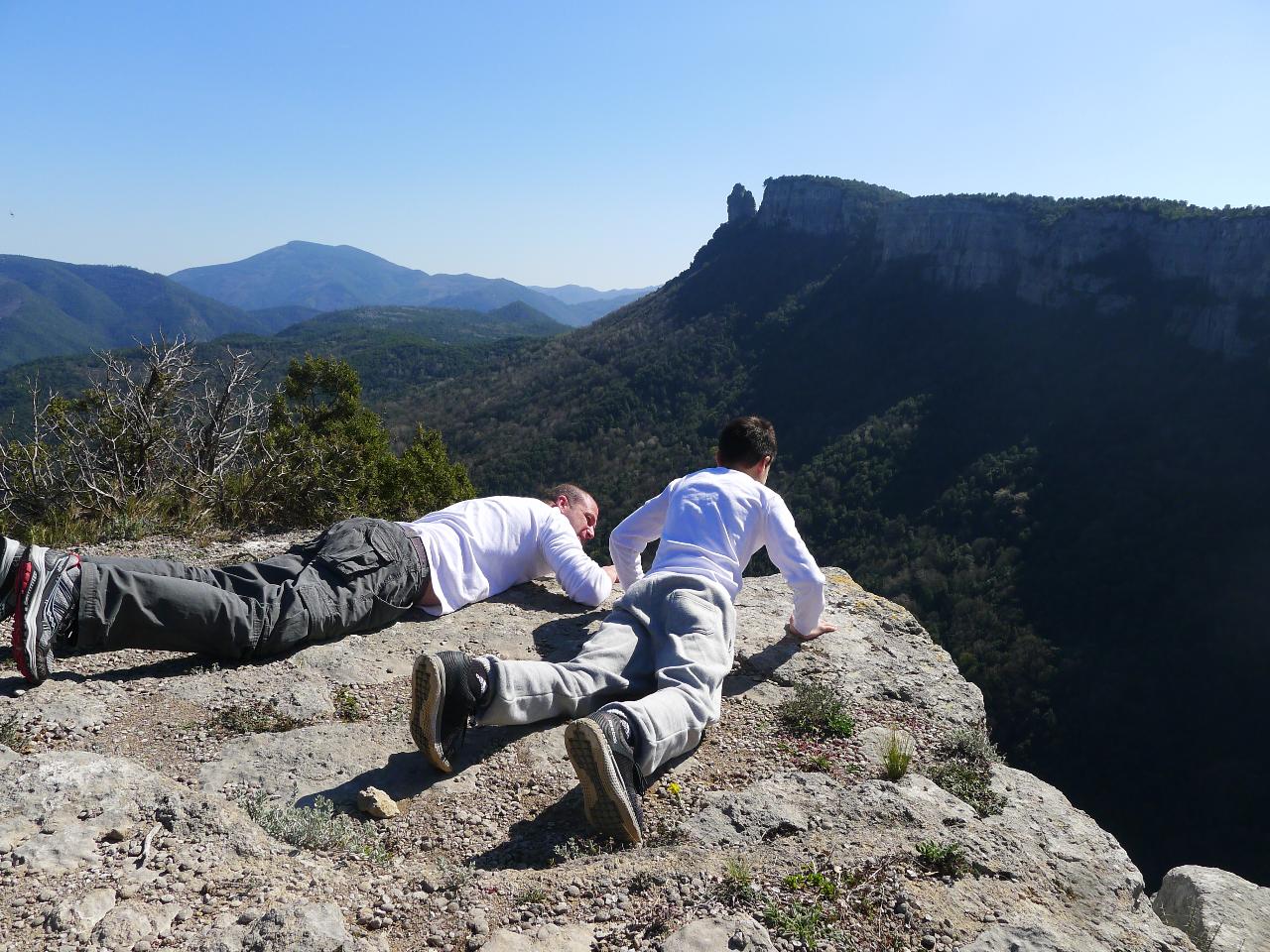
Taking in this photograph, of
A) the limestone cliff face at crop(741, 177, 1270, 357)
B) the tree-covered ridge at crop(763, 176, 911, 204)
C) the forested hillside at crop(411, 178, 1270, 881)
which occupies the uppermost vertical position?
the tree-covered ridge at crop(763, 176, 911, 204)

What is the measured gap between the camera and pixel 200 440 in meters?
8.95

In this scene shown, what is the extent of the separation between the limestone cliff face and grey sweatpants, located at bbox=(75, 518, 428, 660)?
149 feet

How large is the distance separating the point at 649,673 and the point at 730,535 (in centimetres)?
90

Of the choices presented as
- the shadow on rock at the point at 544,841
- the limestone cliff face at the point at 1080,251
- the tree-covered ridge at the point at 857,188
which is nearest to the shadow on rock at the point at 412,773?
the shadow on rock at the point at 544,841

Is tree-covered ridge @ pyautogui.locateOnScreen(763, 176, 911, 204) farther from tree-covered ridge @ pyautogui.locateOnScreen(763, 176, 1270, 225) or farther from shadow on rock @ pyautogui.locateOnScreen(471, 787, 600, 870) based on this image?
shadow on rock @ pyautogui.locateOnScreen(471, 787, 600, 870)

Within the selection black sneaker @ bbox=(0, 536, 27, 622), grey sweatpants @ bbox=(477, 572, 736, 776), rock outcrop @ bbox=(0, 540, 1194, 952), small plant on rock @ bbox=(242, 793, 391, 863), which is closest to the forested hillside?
rock outcrop @ bbox=(0, 540, 1194, 952)

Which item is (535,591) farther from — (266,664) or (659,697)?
(659,697)

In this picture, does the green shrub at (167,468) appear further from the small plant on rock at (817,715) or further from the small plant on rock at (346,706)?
the small plant on rock at (817,715)

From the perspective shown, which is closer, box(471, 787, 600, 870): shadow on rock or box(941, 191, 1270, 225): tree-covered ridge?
box(471, 787, 600, 870): shadow on rock

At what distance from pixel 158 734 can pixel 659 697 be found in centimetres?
219

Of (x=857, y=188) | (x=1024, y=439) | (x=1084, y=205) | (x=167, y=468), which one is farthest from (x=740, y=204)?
(x=167, y=468)

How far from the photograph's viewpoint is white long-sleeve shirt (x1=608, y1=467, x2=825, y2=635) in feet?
13.2

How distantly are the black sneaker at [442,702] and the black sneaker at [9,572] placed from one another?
1824 mm

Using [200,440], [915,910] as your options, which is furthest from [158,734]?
[200,440]
